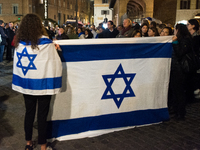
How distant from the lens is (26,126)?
3.54 meters

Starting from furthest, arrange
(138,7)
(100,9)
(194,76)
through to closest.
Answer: (100,9) < (138,7) < (194,76)

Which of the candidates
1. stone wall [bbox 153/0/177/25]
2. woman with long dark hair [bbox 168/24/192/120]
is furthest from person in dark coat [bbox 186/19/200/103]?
stone wall [bbox 153/0/177/25]

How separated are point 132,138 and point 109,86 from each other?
0.95m

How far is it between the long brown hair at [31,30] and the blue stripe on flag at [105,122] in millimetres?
1462

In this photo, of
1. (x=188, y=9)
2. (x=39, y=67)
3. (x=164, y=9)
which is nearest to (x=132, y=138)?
(x=39, y=67)

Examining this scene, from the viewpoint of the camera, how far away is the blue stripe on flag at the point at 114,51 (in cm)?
400

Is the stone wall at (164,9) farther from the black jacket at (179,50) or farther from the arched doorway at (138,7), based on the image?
the black jacket at (179,50)

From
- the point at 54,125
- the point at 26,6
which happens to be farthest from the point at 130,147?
the point at 26,6

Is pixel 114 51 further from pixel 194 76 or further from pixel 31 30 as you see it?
pixel 194 76

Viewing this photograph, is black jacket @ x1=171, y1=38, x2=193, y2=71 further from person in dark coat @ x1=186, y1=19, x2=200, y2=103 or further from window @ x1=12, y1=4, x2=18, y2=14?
window @ x1=12, y1=4, x2=18, y2=14

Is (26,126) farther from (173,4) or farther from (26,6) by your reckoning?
(26,6)

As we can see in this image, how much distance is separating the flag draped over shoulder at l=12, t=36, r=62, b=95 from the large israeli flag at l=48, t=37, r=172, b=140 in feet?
2.10

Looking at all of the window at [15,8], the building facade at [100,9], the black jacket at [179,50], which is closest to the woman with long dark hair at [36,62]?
the black jacket at [179,50]

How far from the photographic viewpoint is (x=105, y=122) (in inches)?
171
